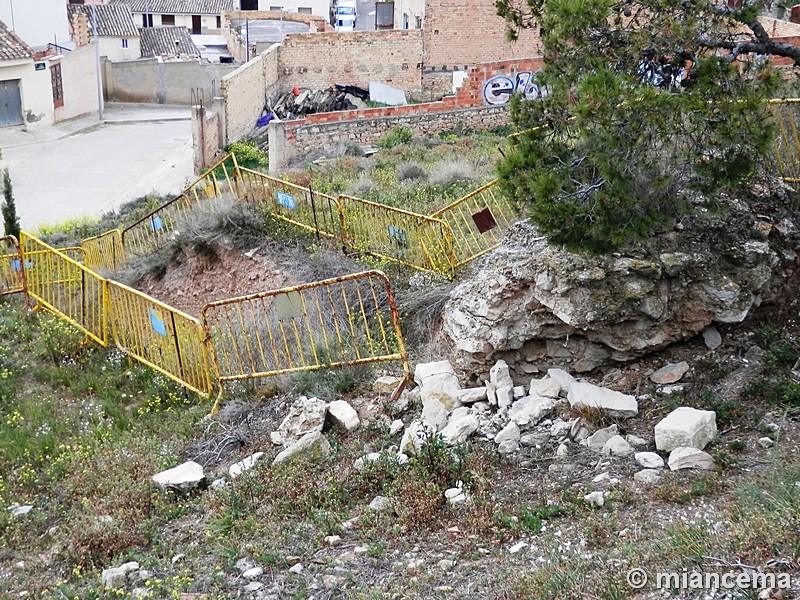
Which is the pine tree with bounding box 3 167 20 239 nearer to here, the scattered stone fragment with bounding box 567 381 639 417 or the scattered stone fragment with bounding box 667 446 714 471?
the scattered stone fragment with bounding box 567 381 639 417

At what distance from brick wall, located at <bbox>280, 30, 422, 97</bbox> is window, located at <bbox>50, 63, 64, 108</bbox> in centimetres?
1042

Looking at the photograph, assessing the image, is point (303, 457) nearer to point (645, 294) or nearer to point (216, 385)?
point (216, 385)

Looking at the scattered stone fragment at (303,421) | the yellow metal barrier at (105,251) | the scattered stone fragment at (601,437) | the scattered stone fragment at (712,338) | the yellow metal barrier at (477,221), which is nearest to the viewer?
the scattered stone fragment at (601,437)

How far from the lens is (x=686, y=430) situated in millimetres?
6129

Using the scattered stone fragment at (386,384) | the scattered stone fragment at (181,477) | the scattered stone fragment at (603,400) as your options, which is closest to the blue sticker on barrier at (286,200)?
the scattered stone fragment at (386,384)

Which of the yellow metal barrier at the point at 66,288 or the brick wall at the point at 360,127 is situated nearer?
the yellow metal barrier at the point at 66,288

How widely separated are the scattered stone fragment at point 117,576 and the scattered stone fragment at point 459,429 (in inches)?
96.0

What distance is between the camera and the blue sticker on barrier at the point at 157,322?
9414 millimetres

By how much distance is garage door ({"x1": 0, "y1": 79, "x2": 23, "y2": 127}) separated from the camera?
111ft

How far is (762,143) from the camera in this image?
5.83 m

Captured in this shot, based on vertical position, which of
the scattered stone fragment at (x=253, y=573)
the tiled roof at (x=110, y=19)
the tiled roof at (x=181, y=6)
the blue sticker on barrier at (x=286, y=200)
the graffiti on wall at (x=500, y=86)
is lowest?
the scattered stone fragment at (x=253, y=573)

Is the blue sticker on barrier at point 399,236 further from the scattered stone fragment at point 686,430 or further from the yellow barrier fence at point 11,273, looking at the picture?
→ the scattered stone fragment at point 686,430

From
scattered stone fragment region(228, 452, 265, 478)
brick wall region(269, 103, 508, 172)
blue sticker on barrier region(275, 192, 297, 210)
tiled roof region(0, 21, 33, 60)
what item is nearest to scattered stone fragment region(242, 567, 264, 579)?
scattered stone fragment region(228, 452, 265, 478)

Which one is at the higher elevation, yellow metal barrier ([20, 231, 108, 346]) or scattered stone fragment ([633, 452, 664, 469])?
scattered stone fragment ([633, 452, 664, 469])
